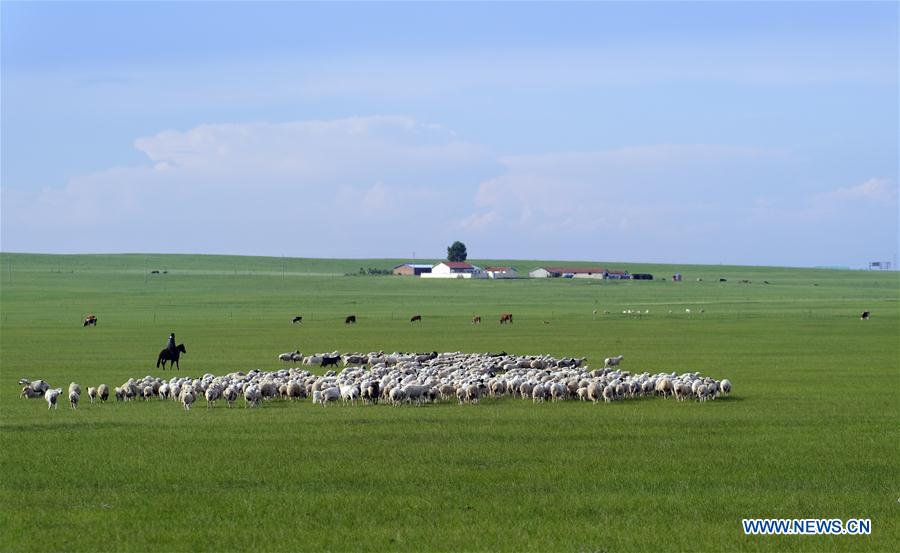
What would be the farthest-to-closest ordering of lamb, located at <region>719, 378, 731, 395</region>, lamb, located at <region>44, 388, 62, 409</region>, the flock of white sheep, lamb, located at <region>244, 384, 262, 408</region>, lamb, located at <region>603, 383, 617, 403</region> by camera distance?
lamb, located at <region>719, 378, 731, 395</region> < the flock of white sheep < lamb, located at <region>603, 383, 617, 403</region> < lamb, located at <region>244, 384, 262, 408</region> < lamb, located at <region>44, 388, 62, 409</region>

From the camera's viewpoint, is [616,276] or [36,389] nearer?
[36,389]

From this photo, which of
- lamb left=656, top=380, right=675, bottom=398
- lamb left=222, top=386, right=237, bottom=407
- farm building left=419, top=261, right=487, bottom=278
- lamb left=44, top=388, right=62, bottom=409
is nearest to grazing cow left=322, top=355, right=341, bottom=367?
lamb left=222, top=386, right=237, bottom=407

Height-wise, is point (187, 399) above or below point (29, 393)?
above

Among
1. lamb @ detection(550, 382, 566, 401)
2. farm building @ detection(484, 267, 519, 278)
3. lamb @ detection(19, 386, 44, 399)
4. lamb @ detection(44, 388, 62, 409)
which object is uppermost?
farm building @ detection(484, 267, 519, 278)

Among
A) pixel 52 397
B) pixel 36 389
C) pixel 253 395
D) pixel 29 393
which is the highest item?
pixel 253 395

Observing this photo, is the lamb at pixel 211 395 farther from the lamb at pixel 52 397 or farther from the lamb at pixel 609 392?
the lamb at pixel 609 392

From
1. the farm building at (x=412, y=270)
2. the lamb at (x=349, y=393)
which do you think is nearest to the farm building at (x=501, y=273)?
the farm building at (x=412, y=270)

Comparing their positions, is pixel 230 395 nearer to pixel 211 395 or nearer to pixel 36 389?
pixel 211 395

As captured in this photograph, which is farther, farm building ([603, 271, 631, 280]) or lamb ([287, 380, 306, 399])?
farm building ([603, 271, 631, 280])

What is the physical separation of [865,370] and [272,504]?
28.1 m

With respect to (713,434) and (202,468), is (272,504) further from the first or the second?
(713,434)

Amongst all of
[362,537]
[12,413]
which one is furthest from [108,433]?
[362,537]

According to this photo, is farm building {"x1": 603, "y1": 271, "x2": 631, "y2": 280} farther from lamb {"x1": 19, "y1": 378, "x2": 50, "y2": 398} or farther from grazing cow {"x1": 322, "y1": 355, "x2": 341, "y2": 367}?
lamb {"x1": 19, "y1": 378, "x2": 50, "y2": 398}

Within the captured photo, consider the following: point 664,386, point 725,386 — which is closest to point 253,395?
point 664,386
